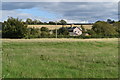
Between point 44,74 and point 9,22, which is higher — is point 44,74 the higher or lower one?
the lower one

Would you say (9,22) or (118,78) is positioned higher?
(9,22)

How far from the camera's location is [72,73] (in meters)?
6.28

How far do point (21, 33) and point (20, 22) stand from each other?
4239mm

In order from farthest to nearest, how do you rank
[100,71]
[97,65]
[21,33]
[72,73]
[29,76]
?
[21,33] → [97,65] → [100,71] → [72,73] → [29,76]

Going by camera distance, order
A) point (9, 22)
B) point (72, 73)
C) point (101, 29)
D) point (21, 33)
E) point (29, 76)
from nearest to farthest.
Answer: point (29, 76), point (72, 73), point (21, 33), point (9, 22), point (101, 29)

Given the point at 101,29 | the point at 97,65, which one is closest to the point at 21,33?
the point at 101,29

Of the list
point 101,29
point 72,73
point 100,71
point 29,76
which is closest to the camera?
point 29,76

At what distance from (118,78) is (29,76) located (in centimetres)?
251

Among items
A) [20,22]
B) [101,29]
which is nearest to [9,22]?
[20,22]

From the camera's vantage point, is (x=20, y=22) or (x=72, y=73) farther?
(x=20, y=22)

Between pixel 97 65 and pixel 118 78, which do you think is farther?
pixel 97 65

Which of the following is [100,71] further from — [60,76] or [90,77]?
[60,76]

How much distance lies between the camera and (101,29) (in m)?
78.4

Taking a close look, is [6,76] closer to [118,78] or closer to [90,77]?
[90,77]
